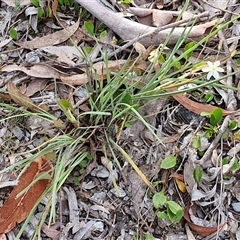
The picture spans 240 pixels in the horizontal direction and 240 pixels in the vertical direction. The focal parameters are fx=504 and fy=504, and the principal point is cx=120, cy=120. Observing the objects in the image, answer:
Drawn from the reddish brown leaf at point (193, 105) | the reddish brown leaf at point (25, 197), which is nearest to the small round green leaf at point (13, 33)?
the reddish brown leaf at point (25, 197)

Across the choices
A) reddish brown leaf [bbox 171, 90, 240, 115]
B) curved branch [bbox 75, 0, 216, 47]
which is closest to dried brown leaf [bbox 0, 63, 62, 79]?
curved branch [bbox 75, 0, 216, 47]

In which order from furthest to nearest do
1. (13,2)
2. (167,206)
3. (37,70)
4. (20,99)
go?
(13,2)
(37,70)
(20,99)
(167,206)

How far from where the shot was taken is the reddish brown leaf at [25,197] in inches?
56.3

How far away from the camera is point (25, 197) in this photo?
4.75 feet

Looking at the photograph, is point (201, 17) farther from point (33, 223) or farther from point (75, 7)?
point (33, 223)

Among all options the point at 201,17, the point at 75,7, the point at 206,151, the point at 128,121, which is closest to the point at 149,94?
the point at 128,121

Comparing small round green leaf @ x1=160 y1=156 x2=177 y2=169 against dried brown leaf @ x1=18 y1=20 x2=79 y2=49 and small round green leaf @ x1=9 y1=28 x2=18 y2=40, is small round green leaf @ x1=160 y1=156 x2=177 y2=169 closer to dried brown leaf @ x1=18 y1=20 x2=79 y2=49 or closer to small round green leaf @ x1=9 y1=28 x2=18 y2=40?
dried brown leaf @ x1=18 y1=20 x2=79 y2=49

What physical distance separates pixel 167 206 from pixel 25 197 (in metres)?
0.41

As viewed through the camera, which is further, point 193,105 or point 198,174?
point 193,105

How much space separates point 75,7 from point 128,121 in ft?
1.59

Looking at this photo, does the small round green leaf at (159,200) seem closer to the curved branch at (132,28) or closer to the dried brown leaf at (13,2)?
the curved branch at (132,28)

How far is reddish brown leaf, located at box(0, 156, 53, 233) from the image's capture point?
1431mm

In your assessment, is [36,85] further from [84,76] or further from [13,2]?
[13,2]

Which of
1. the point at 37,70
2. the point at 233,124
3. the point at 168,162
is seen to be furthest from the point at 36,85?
the point at 233,124
